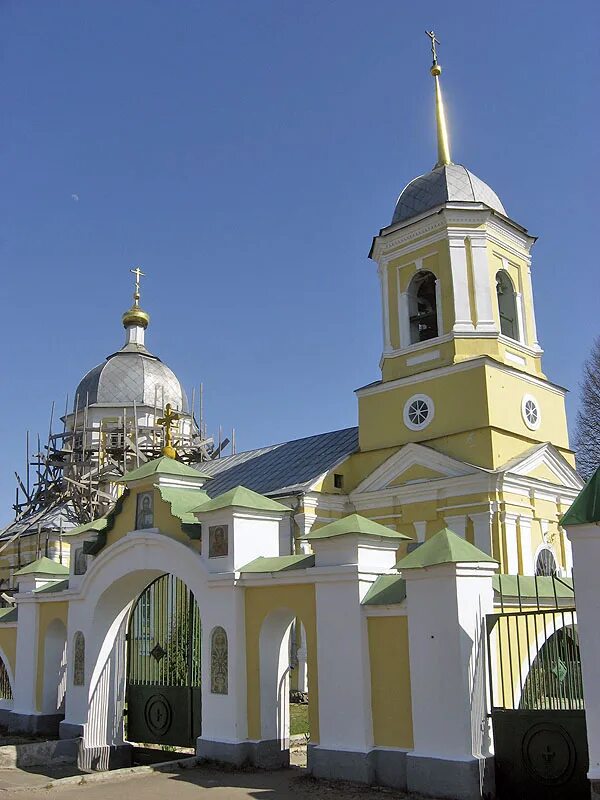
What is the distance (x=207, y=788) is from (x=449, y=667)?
2.62m

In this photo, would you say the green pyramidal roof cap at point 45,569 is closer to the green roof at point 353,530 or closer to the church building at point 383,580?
the church building at point 383,580

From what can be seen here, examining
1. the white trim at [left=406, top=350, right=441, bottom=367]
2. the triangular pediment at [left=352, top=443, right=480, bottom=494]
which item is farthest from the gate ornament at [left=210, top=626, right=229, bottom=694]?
the white trim at [left=406, top=350, right=441, bottom=367]

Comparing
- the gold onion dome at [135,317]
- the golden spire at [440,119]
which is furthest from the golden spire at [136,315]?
the golden spire at [440,119]

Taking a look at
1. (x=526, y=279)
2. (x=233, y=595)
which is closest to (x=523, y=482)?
(x=526, y=279)

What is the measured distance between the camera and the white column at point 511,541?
44.5ft

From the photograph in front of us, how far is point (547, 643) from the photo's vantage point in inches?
319

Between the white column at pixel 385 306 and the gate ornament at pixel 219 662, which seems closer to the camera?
the gate ornament at pixel 219 662

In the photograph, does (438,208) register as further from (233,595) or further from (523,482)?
(233,595)

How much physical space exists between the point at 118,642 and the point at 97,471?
39.5 feet

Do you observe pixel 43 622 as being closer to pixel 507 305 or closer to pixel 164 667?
pixel 164 667

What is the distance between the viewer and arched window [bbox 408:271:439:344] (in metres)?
16.2

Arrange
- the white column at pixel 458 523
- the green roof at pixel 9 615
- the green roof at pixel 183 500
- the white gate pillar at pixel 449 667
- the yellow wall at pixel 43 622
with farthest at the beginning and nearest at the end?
the white column at pixel 458 523
the green roof at pixel 9 615
the yellow wall at pixel 43 622
the green roof at pixel 183 500
the white gate pillar at pixel 449 667

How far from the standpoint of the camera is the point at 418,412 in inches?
610

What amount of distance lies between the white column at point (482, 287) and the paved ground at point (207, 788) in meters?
9.18
